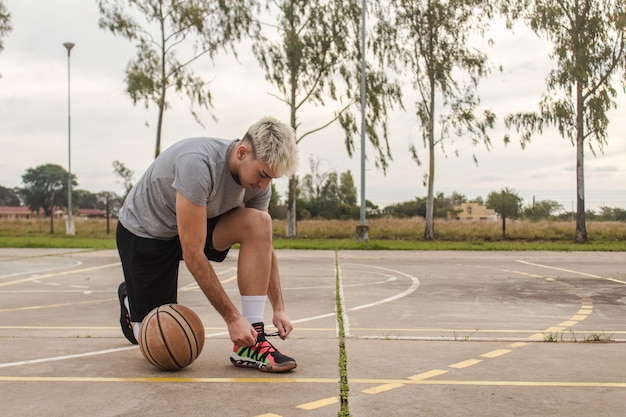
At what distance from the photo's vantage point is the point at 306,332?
4633 mm

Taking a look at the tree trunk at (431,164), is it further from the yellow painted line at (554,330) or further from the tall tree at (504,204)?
the yellow painted line at (554,330)

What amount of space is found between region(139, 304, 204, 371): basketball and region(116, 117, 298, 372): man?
0.64 ft

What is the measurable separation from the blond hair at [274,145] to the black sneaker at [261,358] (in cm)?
90

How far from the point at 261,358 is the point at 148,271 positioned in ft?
2.61

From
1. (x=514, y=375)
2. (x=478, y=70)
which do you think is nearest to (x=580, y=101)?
(x=478, y=70)

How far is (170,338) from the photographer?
11.0 feet

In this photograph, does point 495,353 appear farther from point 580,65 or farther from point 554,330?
point 580,65

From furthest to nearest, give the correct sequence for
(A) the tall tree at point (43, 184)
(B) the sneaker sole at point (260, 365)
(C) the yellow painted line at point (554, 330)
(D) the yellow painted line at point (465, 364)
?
(A) the tall tree at point (43, 184), (C) the yellow painted line at point (554, 330), (D) the yellow painted line at point (465, 364), (B) the sneaker sole at point (260, 365)

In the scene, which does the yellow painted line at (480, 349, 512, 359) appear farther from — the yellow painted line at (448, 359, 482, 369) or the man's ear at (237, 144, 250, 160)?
the man's ear at (237, 144, 250, 160)

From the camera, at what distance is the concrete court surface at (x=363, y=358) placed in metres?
2.79

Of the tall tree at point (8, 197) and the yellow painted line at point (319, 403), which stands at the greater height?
the tall tree at point (8, 197)

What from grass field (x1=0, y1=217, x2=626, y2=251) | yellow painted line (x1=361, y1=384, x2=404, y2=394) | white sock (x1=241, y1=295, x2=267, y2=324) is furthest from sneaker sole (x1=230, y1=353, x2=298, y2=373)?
grass field (x1=0, y1=217, x2=626, y2=251)

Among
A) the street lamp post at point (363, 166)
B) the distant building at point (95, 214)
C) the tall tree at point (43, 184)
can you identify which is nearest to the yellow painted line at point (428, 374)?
the street lamp post at point (363, 166)

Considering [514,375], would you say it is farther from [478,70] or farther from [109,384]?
[478,70]
